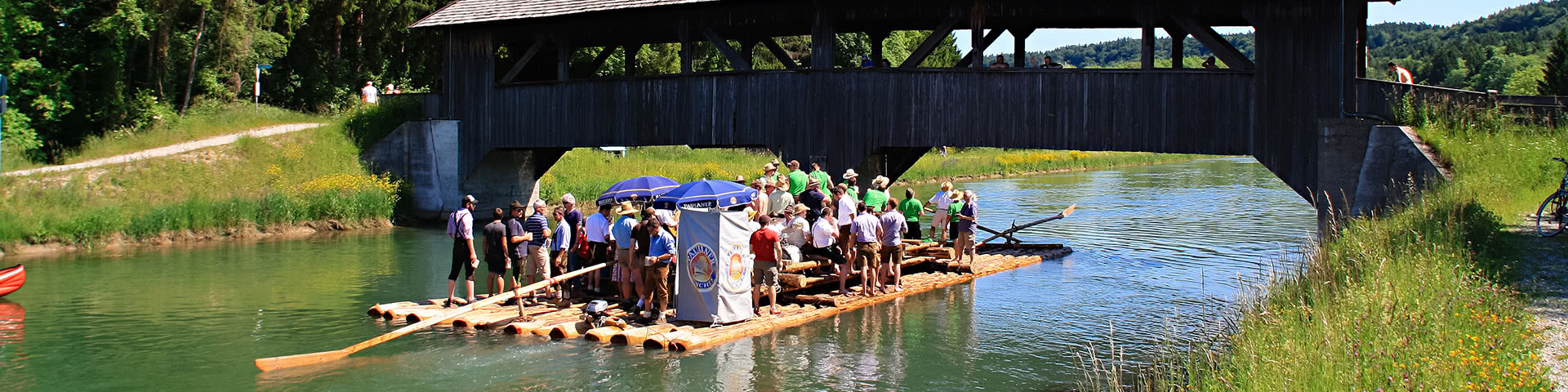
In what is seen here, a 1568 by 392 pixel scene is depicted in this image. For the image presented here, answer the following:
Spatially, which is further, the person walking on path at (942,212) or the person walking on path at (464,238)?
the person walking on path at (942,212)

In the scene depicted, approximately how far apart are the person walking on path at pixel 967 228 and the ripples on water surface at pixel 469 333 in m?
0.55

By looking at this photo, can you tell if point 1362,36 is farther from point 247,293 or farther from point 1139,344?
point 247,293

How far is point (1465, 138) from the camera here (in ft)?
54.1

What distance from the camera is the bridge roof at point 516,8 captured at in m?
25.8

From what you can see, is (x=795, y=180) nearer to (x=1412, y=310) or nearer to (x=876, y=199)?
(x=876, y=199)

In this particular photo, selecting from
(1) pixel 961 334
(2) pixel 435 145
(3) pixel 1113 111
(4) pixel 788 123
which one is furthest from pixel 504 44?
(1) pixel 961 334

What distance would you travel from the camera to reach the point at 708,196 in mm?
18234

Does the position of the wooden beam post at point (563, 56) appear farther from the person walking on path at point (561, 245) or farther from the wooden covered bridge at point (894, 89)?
the person walking on path at point (561, 245)

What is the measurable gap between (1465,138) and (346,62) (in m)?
→ 33.7

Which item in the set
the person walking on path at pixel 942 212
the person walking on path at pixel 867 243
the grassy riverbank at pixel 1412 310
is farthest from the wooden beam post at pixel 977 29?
the grassy riverbank at pixel 1412 310

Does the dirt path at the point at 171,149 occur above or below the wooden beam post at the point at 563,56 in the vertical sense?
below

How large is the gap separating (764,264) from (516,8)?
1532 centimetres

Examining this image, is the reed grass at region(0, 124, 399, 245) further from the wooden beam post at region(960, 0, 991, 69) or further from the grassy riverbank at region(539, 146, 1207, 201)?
the wooden beam post at region(960, 0, 991, 69)

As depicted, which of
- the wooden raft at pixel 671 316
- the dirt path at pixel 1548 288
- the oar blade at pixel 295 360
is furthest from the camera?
the wooden raft at pixel 671 316
